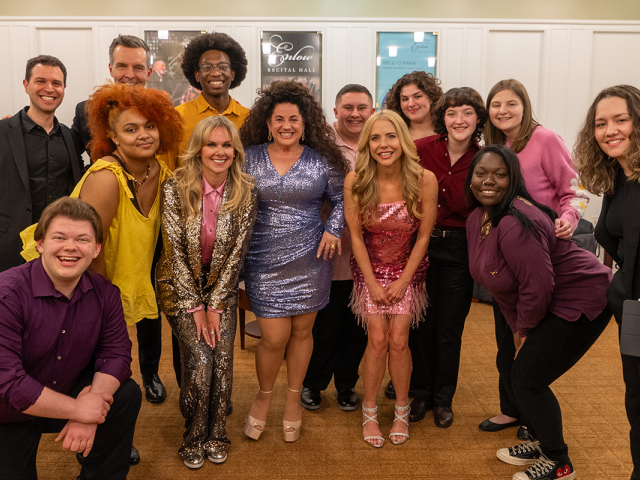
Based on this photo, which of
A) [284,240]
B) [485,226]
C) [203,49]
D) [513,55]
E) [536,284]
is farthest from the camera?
[513,55]

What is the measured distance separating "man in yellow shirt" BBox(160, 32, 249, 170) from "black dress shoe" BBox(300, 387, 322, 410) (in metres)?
1.59

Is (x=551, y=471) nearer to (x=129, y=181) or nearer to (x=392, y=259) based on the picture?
(x=392, y=259)

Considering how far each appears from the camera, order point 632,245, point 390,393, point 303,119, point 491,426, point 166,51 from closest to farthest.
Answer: point 632,245, point 303,119, point 491,426, point 390,393, point 166,51

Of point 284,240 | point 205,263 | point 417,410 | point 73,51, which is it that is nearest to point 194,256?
point 205,263

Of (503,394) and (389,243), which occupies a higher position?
(389,243)

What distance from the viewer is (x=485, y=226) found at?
7.54 ft

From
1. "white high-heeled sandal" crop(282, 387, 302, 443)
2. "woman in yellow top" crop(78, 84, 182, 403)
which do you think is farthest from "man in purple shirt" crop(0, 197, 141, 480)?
"white high-heeled sandal" crop(282, 387, 302, 443)

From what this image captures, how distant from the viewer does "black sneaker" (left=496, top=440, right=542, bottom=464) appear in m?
2.48

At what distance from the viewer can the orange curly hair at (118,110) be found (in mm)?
2414

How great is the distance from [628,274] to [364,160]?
1.23 m

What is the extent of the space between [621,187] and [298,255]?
53.4 inches

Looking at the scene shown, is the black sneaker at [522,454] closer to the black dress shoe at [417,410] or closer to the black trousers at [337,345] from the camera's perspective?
the black dress shoe at [417,410]

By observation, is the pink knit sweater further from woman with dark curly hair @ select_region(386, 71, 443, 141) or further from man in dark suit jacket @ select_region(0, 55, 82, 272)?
man in dark suit jacket @ select_region(0, 55, 82, 272)

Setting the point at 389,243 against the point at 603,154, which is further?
the point at 389,243
